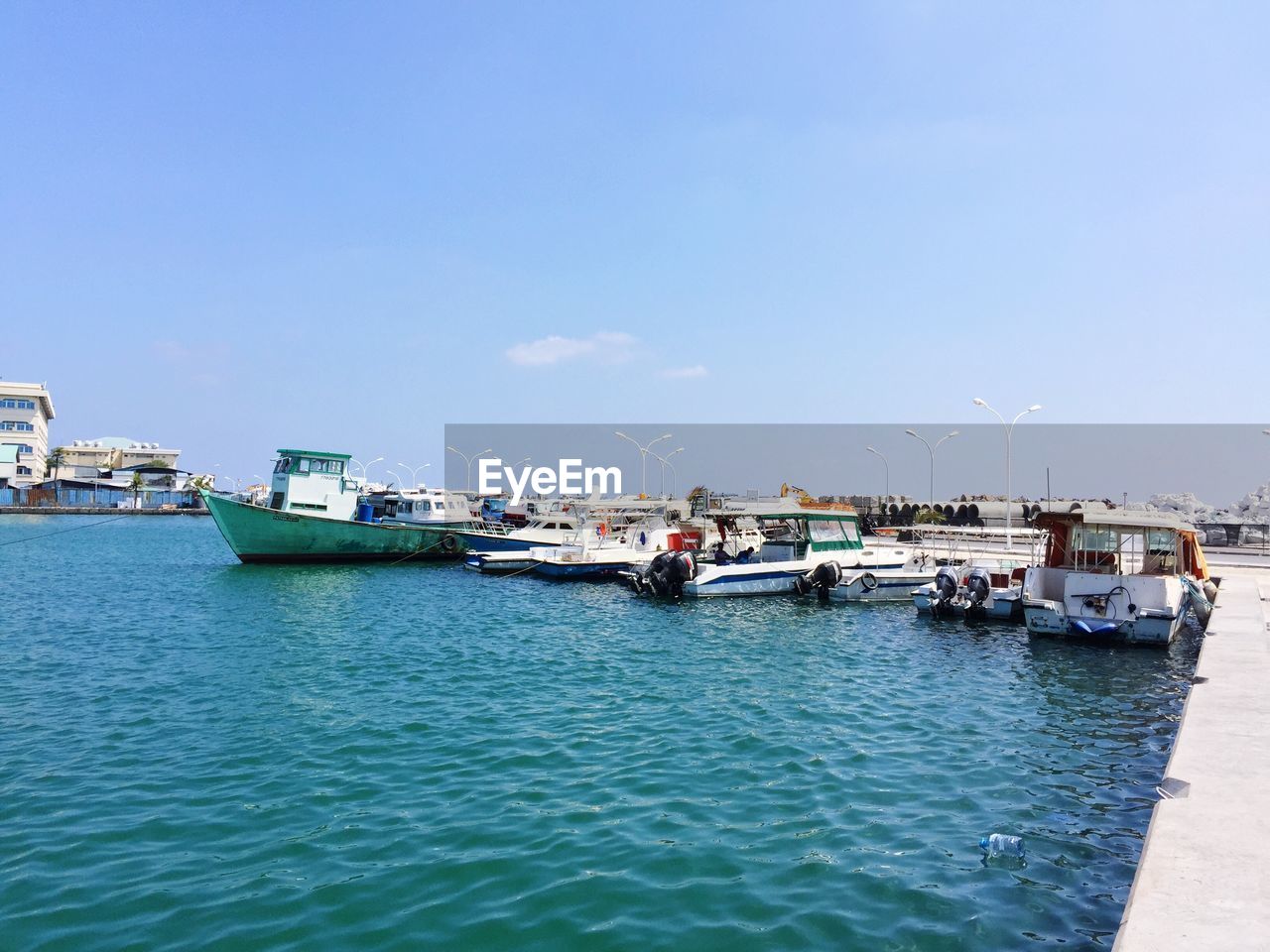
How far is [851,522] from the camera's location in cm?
3306

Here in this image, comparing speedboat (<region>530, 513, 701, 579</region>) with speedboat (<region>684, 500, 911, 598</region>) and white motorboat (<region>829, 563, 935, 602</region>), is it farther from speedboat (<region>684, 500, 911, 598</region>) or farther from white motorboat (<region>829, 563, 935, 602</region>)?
white motorboat (<region>829, 563, 935, 602</region>)

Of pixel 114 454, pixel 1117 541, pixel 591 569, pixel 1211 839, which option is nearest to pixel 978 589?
pixel 1117 541

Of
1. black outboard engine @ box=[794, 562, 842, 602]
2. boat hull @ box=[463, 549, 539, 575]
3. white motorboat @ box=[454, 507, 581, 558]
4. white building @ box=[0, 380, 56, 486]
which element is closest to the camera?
black outboard engine @ box=[794, 562, 842, 602]

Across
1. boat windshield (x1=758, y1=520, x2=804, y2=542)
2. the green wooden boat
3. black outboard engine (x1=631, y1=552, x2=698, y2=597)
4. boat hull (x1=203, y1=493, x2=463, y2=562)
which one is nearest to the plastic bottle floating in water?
black outboard engine (x1=631, y1=552, x2=698, y2=597)

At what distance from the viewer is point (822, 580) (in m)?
29.4

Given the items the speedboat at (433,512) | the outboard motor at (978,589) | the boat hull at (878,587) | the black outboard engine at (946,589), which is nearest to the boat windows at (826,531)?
the boat hull at (878,587)

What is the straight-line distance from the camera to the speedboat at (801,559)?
1195 inches

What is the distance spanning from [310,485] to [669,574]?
24.2 meters

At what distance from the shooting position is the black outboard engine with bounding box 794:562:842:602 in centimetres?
2934

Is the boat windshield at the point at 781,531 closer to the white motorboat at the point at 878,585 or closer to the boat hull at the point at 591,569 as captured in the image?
the white motorboat at the point at 878,585

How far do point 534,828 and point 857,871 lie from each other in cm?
344

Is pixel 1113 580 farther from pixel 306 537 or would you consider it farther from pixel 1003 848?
pixel 306 537

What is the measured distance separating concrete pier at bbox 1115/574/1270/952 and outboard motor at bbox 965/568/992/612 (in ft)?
40.0

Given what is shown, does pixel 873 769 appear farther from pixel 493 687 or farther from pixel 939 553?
pixel 939 553
